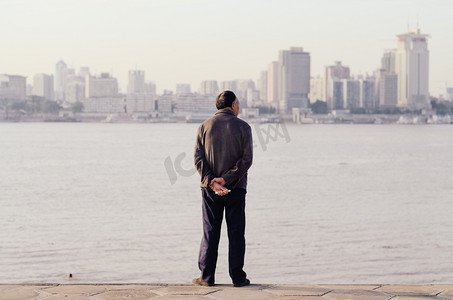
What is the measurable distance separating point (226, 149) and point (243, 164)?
0.65 ft

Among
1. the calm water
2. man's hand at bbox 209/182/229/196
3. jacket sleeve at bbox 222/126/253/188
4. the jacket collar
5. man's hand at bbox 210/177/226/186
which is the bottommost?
the calm water

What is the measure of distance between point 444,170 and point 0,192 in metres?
26.1

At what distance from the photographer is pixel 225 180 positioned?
6.22 metres

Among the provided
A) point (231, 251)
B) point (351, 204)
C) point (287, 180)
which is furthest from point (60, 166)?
point (231, 251)

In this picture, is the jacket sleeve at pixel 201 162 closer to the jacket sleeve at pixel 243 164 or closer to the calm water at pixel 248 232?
the jacket sleeve at pixel 243 164

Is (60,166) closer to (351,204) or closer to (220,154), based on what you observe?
(351,204)

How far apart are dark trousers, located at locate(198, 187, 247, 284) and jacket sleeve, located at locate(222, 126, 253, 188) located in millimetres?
108

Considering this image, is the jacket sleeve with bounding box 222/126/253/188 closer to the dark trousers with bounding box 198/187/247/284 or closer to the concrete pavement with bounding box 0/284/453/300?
the dark trousers with bounding box 198/187/247/284

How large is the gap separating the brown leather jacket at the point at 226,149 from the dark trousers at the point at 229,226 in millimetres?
109

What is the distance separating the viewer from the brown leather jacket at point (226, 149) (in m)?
6.26

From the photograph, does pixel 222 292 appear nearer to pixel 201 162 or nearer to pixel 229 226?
pixel 229 226

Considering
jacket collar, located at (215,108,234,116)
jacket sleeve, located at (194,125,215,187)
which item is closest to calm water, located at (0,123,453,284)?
jacket sleeve, located at (194,125,215,187)

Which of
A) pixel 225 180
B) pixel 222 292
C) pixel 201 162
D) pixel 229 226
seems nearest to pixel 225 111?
pixel 201 162

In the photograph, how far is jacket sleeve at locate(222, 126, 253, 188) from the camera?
6.23 meters
